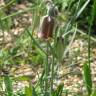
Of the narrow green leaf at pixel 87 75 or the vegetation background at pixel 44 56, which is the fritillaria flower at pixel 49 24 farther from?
the narrow green leaf at pixel 87 75

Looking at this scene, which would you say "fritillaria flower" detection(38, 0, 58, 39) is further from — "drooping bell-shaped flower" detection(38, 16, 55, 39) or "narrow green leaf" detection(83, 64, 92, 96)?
"narrow green leaf" detection(83, 64, 92, 96)

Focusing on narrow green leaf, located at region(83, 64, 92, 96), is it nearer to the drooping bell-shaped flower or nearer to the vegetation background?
the vegetation background

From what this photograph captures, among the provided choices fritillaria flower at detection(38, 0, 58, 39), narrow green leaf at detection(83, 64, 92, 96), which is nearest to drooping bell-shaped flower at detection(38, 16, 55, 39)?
fritillaria flower at detection(38, 0, 58, 39)

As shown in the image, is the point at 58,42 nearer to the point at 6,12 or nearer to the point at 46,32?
the point at 46,32

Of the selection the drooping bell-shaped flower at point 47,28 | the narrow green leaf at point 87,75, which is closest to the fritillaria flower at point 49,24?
the drooping bell-shaped flower at point 47,28

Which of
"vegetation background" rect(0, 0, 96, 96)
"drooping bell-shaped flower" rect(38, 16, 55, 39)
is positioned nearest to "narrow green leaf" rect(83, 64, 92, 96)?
"vegetation background" rect(0, 0, 96, 96)

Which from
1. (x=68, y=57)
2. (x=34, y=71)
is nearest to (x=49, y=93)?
(x=34, y=71)

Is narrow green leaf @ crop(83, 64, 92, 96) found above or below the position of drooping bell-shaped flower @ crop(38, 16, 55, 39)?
below

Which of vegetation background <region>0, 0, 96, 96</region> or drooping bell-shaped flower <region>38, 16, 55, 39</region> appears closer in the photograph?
drooping bell-shaped flower <region>38, 16, 55, 39</region>

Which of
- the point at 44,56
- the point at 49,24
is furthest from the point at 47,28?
the point at 44,56

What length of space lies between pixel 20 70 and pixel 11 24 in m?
0.73

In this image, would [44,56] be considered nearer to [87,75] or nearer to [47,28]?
[87,75]

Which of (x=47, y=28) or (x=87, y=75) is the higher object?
(x=47, y=28)

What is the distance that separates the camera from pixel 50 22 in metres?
1.40
